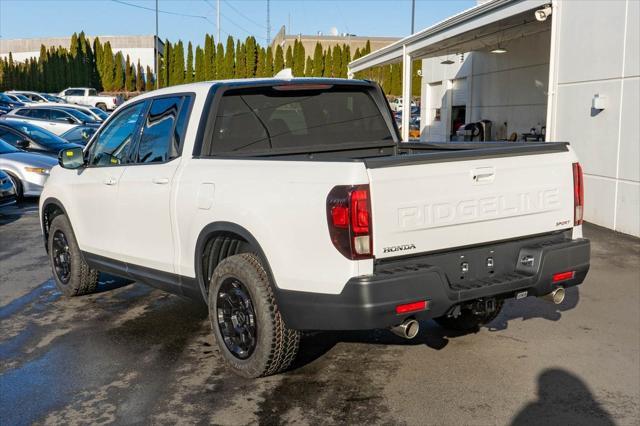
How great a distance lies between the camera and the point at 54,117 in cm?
2450

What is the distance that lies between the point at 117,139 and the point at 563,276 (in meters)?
3.90

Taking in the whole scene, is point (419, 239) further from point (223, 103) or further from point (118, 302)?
point (118, 302)

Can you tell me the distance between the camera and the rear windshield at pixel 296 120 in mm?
5398

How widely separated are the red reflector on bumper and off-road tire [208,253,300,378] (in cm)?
83

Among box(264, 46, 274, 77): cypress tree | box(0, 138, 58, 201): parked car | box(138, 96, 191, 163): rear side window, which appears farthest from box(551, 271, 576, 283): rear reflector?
box(264, 46, 274, 77): cypress tree

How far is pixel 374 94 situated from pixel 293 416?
9.70 feet

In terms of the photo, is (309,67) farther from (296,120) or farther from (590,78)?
(296,120)

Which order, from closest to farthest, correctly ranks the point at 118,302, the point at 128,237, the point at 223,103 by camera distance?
the point at 223,103
the point at 128,237
the point at 118,302

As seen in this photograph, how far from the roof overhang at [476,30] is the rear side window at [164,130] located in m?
8.60

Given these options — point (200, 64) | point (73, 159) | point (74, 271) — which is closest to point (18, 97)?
point (200, 64)

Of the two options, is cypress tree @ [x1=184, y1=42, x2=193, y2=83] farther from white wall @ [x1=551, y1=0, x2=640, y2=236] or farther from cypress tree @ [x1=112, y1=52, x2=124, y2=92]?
white wall @ [x1=551, y1=0, x2=640, y2=236]

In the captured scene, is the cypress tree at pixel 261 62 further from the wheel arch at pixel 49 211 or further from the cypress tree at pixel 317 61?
the wheel arch at pixel 49 211

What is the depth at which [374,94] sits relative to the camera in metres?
6.11

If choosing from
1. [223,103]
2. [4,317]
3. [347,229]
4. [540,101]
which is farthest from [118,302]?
[540,101]
